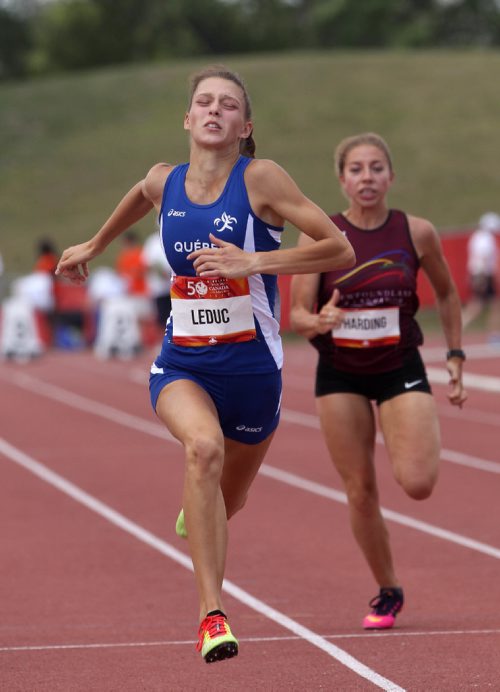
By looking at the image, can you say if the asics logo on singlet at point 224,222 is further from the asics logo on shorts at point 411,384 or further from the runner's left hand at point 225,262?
the asics logo on shorts at point 411,384

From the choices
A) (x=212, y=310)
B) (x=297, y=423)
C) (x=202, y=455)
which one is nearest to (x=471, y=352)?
(x=297, y=423)

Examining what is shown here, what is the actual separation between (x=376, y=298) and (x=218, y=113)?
163cm

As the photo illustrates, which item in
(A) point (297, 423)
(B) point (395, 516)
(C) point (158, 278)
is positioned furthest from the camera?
(C) point (158, 278)

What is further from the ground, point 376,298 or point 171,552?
point 376,298

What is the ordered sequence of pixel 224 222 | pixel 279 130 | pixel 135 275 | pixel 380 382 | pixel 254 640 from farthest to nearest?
pixel 279 130
pixel 135 275
pixel 380 382
pixel 254 640
pixel 224 222

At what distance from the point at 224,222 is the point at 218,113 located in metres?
0.42

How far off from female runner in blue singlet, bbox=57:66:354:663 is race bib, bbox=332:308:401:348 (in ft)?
4.06

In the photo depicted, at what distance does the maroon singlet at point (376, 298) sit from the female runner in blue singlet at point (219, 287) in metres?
1.23

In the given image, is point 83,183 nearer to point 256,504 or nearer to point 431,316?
point 431,316

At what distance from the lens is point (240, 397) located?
16.8 ft

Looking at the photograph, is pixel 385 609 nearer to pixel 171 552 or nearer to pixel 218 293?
pixel 218 293

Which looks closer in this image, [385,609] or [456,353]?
[385,609]

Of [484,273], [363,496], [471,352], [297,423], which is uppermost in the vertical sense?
[484,273]

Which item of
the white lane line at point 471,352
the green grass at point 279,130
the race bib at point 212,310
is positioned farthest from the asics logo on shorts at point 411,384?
the green grass at point 279,130
